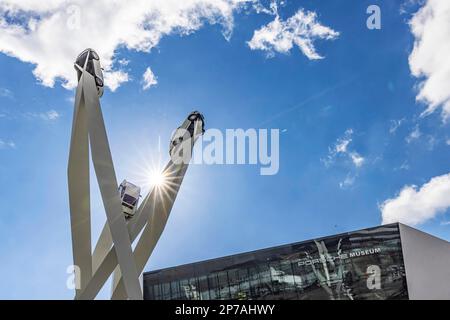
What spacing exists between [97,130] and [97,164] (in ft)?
4.46

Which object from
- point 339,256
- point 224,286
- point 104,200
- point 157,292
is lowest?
point 104,200

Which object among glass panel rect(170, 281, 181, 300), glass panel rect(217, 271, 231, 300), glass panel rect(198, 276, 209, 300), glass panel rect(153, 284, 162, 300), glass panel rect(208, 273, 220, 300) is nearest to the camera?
glass panel rect(217, 271, 231, 300)

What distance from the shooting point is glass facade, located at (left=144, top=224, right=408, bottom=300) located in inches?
1480

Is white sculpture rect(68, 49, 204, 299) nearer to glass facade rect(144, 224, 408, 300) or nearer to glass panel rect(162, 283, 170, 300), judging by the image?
glass facade rect(144, 224, 408, 300)

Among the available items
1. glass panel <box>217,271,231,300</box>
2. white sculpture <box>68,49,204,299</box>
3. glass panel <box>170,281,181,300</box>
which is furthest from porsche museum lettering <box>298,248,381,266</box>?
white sculpture <box>68,49,204,299</box>

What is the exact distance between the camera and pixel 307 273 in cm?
4016

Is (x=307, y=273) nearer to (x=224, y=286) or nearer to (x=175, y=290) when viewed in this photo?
(x=224, y=286)

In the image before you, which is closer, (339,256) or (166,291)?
(339,256)

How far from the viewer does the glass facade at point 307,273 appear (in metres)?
37.6

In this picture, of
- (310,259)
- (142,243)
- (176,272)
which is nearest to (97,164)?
(142,243)

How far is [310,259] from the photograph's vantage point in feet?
132

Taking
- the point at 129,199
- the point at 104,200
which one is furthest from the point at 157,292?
the point at 104,200

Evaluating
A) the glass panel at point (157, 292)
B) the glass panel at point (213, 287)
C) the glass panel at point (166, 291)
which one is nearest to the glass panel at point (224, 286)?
the glass panel at point (213, 287)
